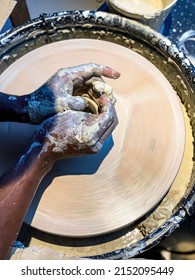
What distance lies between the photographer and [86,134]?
1169 millimetres

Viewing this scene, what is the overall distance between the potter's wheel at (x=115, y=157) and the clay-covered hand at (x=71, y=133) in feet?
0.42

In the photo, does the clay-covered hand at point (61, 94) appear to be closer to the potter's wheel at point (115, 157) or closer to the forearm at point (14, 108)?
the forearm at point (14, 108)

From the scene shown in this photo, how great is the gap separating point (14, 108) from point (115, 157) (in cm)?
38

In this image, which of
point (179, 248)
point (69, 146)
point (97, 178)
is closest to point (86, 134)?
point (69, 146)

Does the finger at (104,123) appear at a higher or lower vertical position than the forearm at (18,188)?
higher

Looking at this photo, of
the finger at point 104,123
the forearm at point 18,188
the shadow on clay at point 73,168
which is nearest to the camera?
the forearm at point 18,188

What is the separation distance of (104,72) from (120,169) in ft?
1.10

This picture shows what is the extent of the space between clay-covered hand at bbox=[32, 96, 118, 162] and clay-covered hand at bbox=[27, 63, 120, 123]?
0.04 meters

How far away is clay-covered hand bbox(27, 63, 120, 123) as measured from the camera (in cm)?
121

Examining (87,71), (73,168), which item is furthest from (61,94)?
(73,168)

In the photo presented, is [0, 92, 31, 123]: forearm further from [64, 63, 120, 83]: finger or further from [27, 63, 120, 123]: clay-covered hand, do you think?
[64, 63, 120, 83]: finger

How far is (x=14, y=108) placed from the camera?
4.11ft

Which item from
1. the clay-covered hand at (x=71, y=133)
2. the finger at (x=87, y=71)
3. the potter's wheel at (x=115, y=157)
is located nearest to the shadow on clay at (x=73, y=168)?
the potter's wheel at (x=115, y=157)

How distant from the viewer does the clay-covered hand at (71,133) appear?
45.9 inches
